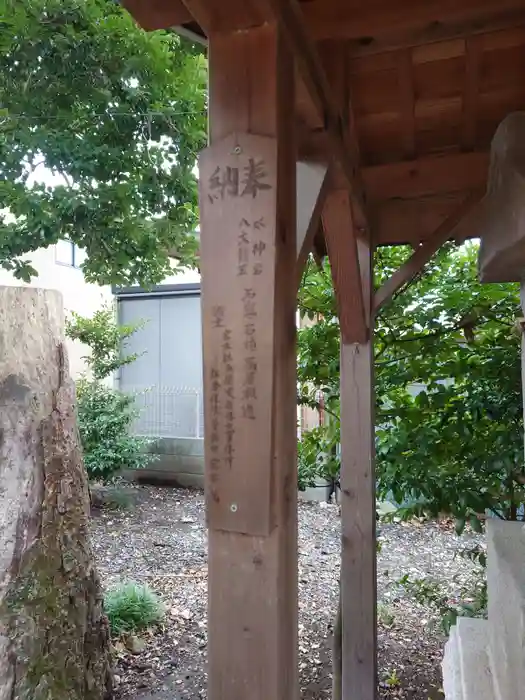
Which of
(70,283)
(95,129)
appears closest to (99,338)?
(70,283)

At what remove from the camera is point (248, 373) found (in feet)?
2.75

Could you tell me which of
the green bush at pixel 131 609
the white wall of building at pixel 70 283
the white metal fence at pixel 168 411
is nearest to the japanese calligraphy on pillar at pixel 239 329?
the green bush at pixel 131 609

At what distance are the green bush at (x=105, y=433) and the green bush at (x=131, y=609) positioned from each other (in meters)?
2.14

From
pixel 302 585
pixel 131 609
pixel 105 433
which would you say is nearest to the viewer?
pixel 131 609

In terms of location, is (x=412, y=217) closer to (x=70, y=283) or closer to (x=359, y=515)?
(x=359, y=515)

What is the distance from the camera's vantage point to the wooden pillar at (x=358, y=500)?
2.41 metres

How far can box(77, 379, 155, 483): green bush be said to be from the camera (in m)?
5.69

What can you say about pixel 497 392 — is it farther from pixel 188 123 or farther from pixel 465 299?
pixel 188 123

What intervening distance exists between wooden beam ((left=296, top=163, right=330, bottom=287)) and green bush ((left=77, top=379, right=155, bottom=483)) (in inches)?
197

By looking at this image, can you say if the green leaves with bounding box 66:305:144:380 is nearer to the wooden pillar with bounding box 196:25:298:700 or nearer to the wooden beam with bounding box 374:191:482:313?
the wooden beam with bounding box 374:191:482:313

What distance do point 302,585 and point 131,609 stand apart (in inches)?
53.8

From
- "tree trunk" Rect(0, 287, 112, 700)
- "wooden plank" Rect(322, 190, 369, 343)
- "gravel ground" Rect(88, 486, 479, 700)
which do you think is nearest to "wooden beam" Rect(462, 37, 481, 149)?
"wooden plank" Rect(322, 190, 369, 343)

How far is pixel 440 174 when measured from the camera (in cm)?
222

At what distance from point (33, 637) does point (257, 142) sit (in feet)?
7.96
